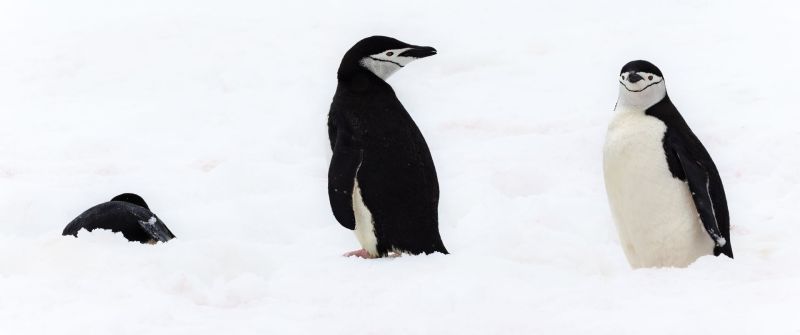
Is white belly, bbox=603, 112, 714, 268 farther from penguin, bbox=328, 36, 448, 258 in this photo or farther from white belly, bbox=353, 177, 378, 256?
white belly, bbox=353, 177, 378, 256

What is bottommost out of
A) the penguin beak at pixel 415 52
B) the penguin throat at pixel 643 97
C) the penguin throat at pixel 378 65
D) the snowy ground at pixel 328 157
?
the snowy ground at pixel 328 157

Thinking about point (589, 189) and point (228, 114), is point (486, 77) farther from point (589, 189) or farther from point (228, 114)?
point (589, 189)

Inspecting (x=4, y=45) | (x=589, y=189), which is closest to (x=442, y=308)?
(x=589, y=189)

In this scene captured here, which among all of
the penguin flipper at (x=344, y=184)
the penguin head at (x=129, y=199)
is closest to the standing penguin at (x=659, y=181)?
the penguin flipper at (x=344, y=184)

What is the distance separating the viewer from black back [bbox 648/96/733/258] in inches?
159

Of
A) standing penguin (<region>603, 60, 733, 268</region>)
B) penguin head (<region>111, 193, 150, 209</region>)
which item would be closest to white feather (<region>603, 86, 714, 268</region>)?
standing penguin (<region>603, 60, 733, 268</region>)

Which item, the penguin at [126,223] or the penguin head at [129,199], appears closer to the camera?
the penguin at [126,223]

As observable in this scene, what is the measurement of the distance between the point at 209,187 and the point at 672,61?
4.45 m

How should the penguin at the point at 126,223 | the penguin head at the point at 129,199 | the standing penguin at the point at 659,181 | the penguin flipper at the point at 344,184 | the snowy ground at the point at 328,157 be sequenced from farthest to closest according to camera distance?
1. the penguin head at the point at 129,199
2. the penguin at the point at 126,223
3. the standing penguin at the point at 659,181
4. the penguin flipper at the point at 344,184
5. the snowy ground at the point at 328,157

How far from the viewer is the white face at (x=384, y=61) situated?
414cm

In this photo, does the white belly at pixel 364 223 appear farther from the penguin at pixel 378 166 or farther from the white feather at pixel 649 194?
the white feather at pixel 649 194

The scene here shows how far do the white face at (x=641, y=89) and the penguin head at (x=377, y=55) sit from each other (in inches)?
28.8

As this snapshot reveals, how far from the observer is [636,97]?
4.20 m

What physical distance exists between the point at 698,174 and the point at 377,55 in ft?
3.88
